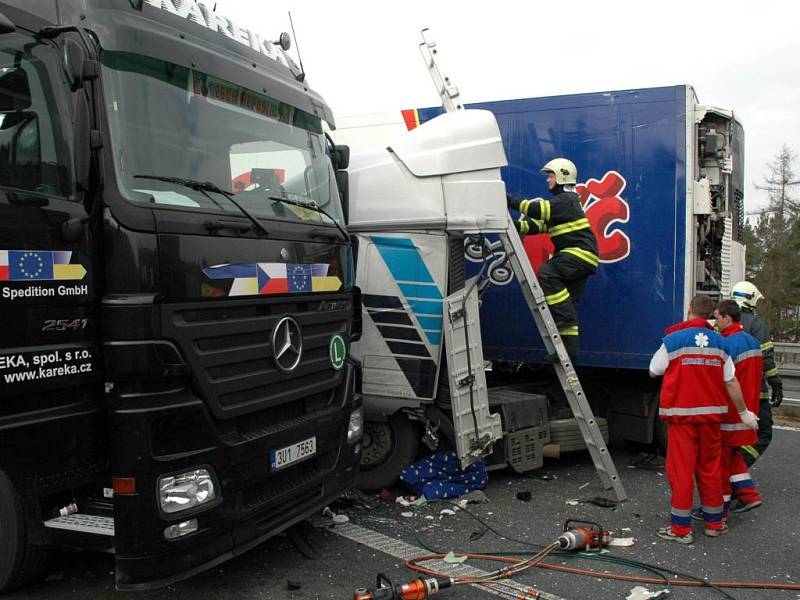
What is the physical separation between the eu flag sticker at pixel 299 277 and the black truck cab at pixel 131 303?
5.1 inches

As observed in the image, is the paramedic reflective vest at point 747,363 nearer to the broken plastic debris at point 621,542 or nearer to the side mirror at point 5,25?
the broken plastic debris at point 621,542

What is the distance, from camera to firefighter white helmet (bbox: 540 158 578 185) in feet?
18.7

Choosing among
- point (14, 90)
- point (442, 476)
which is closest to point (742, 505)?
point (442, 476)

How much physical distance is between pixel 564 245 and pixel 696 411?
1820 mm

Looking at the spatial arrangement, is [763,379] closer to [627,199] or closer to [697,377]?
[697,377]

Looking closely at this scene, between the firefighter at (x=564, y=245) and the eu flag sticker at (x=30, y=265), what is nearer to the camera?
the eu flag sticker at (x=30, y=265)

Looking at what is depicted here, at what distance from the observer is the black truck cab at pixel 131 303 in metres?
2.86

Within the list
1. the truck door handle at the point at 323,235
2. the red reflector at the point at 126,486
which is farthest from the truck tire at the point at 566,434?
the red reflector at the point at 126,486

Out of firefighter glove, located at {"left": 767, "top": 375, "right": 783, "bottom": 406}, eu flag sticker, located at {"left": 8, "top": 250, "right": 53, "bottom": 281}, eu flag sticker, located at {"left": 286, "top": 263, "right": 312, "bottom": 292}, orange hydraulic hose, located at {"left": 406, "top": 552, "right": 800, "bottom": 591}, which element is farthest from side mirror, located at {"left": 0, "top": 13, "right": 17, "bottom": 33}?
firefighter glove, located at {"left": 767, "top": 375, "right": 783, "bottom": 406}

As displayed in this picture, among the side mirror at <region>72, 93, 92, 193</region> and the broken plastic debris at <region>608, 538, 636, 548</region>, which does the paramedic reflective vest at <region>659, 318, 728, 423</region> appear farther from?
the side mirror at <region>72, 93, 92, 193</region>

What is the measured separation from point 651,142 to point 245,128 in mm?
3588

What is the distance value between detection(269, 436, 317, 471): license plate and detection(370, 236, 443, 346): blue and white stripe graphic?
1517mm

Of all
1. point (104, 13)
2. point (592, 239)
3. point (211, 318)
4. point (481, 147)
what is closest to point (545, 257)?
point (592, 239)

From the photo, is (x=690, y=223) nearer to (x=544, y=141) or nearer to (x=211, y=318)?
(x=544, y=141)
